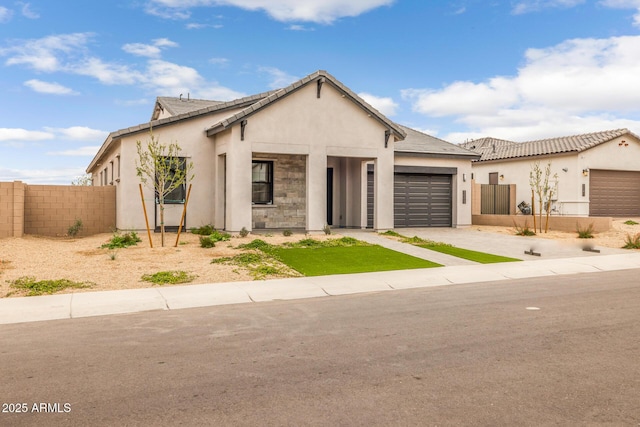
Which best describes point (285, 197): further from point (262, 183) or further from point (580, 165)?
point (580, 165)

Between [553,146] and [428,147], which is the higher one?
[553,146]

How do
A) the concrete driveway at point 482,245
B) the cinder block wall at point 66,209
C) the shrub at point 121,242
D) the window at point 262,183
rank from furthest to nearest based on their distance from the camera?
the window at point 262,183 < the cinder block wall at point 66,209 < the shrub at point 121,242 < the concrete driveway at point 482,245

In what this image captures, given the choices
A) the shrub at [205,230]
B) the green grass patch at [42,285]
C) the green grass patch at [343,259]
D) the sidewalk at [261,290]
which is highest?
the shrub at [205,230]

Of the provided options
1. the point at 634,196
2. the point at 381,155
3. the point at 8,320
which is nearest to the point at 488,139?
the point at 634,196

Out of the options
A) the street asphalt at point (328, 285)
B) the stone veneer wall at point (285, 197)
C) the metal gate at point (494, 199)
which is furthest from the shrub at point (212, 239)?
the metal gate at point (494, 199)

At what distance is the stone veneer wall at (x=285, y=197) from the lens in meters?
22.5

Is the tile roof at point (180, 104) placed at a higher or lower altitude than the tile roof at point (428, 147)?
higher

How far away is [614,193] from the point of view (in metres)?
29.8

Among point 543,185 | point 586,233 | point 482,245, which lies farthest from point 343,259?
point 543,185

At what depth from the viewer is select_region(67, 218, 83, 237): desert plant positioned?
67.5 feet

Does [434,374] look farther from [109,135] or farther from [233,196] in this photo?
[109,135]

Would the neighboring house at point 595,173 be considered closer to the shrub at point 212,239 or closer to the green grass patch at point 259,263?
the shrub at point 212,239

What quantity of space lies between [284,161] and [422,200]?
7.09 metres

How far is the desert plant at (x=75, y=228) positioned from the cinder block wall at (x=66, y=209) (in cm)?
13
